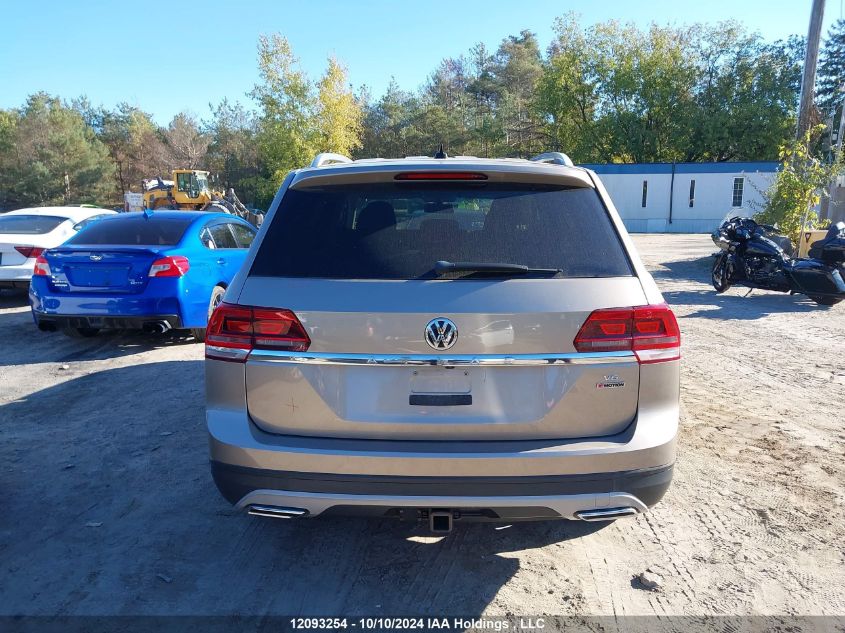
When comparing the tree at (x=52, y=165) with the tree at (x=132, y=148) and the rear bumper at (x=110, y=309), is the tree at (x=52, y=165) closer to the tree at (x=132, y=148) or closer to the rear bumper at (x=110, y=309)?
the tree at (x=132, y=148)

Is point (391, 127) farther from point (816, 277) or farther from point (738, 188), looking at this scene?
point (816, 277)

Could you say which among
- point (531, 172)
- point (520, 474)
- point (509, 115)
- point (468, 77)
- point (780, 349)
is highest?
point (468, 77)

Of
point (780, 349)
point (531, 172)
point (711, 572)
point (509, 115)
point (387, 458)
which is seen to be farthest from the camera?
point (509, 115)

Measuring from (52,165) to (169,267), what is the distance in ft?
191

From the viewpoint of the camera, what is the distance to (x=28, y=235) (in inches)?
399

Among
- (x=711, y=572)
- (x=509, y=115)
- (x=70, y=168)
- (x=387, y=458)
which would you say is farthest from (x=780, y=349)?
(x=70, y=168)

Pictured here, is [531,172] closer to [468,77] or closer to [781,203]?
[781,203]

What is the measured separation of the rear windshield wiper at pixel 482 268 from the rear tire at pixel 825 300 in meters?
9.23

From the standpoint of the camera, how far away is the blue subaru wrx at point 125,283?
673 cm

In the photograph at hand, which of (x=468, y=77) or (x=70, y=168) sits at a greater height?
(x=468, y=77)

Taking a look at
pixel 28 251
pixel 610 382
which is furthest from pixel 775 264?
pixel 28 251

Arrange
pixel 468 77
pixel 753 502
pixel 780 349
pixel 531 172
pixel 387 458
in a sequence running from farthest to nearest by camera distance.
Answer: pixel 468 77 → pixel 780 349 → pixel 753 502 → pixel 531 172 → pixel 387 458

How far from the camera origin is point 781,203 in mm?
13328

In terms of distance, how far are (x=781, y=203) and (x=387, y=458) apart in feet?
45.7
